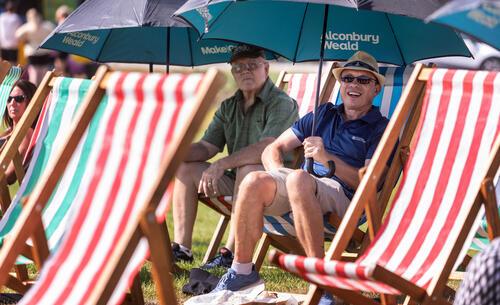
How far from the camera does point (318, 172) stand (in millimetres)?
5508

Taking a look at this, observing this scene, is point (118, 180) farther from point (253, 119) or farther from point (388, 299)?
point (253, 119)

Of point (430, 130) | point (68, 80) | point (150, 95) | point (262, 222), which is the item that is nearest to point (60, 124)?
point (68, 80)

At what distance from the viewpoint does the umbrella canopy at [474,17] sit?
3258 millimetres

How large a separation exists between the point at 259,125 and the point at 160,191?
2.78 metres

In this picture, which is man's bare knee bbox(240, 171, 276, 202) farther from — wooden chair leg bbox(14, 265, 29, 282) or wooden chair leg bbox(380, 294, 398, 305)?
wooden chair leg bbox(14, 265, 29, 282)

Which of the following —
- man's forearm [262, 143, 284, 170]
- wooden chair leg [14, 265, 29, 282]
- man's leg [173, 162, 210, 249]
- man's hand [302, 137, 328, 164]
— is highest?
man's hand [302, 137, 328, 164]

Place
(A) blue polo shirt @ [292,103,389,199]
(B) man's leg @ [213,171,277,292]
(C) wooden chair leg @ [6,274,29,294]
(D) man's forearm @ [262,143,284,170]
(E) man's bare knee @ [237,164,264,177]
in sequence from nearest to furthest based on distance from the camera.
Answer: (C) wooden chair leg @ [6,274,29,294], (B) man's leg @ [213,171,277,292], (A) blue polo shirt @ [292,103,389,199], (D) man's forearm @ [262,143,284,170], (E) man's bare knee @ [237,164,264,177]

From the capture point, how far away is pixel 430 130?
179 inches

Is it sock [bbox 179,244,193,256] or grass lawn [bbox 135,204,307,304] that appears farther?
sock [bbox 179,244,193,256]

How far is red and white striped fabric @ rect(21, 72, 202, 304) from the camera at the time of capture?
3.61m

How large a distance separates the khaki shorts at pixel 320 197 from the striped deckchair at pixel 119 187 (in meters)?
1.13

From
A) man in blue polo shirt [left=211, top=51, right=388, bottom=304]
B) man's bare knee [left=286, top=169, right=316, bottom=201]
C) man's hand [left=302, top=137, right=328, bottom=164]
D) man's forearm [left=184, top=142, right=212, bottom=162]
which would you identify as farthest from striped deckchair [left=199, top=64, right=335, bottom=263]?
man's bare knee [left=286, top=169, right=316, bottom=201]

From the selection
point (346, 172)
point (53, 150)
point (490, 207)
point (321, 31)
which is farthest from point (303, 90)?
point (490, 207)

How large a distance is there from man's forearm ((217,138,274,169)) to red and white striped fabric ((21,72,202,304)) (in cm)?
204
